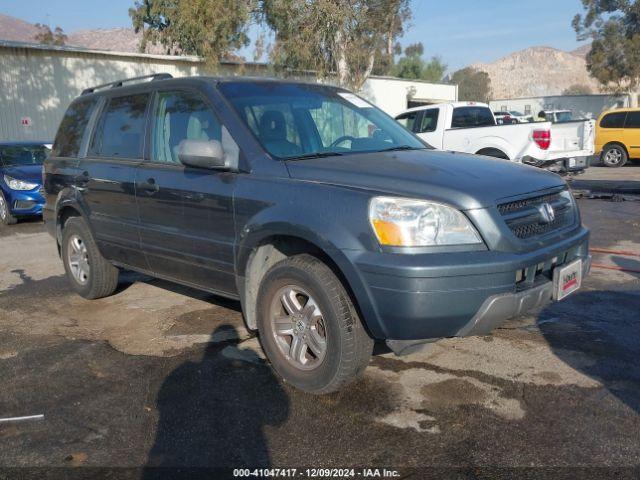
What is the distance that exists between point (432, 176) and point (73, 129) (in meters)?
3.89

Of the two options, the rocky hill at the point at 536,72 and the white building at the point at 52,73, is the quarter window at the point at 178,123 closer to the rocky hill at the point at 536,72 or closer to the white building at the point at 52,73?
the white building at the point at 52,73

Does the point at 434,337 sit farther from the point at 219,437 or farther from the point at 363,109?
the point at 363,109

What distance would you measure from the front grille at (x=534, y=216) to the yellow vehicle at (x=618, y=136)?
17.7m

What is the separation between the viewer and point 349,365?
135 inches

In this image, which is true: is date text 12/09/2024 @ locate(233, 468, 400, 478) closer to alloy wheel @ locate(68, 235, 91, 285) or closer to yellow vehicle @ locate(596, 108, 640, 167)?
alloy wheel @ locate(68, 235, 91, 285)

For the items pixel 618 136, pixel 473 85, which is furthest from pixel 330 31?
pixel 473 85

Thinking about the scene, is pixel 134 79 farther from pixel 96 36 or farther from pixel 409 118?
pixel 96 36

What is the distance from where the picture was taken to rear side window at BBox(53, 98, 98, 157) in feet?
18.6

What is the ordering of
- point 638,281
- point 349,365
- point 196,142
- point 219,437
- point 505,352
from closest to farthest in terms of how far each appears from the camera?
point 219,437, point 349,365, point 196,142, point 505,352, point 638,281

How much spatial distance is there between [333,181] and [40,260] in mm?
5668

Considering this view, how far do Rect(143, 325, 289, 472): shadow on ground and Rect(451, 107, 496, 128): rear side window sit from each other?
10050mm

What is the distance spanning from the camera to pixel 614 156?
65.1 ft

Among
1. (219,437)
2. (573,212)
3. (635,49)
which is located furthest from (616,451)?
(635,49)

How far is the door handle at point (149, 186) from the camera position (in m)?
4.53
